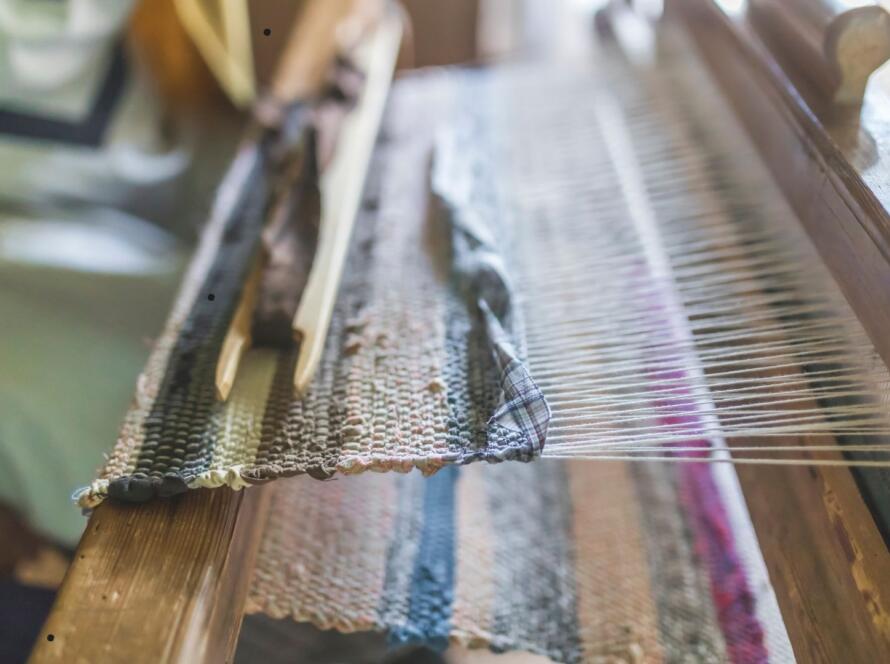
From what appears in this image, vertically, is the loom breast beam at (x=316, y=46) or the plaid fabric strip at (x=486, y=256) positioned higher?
the loom breast beam at (x=316, y=46)

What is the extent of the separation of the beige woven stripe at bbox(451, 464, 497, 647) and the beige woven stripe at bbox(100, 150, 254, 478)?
306 millimetres

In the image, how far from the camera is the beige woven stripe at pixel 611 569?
26.4 inches

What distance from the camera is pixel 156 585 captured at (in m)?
0.54

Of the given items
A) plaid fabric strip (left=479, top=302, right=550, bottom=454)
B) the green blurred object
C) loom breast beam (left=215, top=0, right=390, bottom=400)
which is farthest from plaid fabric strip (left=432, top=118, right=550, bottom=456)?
the green blurred object

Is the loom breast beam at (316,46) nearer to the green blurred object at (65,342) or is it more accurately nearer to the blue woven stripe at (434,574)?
the green blurred object at (65,342)

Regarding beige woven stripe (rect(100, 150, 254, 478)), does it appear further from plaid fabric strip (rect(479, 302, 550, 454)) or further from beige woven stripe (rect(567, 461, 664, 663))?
beige woven stripe (rect(567, 461, 664, 663))

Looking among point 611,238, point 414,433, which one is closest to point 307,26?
point 611,238

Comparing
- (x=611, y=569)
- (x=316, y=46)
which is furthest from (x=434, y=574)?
(x=316, y=46)

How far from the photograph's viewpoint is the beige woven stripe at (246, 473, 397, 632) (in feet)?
2.21

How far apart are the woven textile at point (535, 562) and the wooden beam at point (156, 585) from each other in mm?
116

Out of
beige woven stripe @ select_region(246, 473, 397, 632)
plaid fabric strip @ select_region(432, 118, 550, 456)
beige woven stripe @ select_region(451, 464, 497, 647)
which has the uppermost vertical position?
plaid fabric strip @ select_region(432, 118, 550, 456)

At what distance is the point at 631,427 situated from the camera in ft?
1.99

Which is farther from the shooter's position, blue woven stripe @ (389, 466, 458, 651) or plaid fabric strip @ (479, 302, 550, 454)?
blue woven stripe @ (389, 466, 458, 651)

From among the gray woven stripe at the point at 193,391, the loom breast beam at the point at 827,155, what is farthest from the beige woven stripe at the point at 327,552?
the loom breast beam at the point at 827,155
